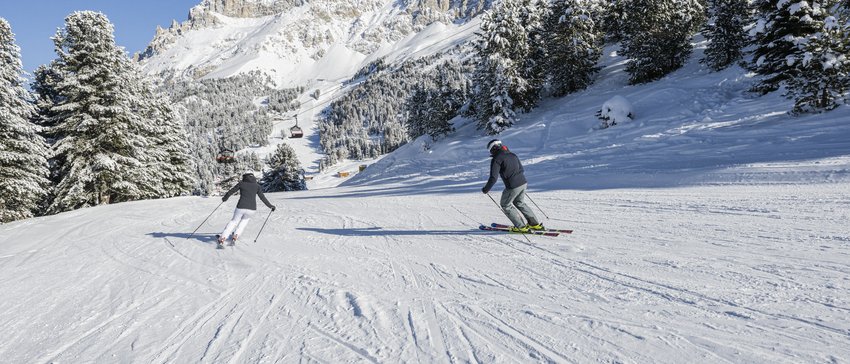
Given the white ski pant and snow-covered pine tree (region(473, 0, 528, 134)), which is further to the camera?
snow-covered pine tree (region(473, 0, 528, 134))

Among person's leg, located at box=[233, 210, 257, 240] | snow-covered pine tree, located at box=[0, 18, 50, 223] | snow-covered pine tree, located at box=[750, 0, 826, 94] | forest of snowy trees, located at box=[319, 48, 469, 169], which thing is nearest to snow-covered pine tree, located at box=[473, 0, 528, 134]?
forest of snowy trees, located at box=[319, 48, 469, 169]

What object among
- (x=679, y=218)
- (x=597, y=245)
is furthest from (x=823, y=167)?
(x=597, y=245)

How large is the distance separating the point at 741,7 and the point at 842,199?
2464 centimetres

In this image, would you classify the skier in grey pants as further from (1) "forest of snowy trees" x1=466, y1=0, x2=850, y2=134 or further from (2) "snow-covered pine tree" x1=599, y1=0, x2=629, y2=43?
(2) "snow-covered pine tree" x1=599, y1=0, x2=629, y2=43

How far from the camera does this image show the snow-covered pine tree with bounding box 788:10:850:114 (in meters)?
14.7

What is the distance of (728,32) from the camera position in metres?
26.8

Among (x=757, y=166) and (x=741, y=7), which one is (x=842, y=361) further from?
(x=741, y=7)

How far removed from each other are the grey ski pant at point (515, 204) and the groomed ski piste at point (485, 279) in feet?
1.65

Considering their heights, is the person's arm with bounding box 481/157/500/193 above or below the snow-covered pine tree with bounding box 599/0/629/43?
below

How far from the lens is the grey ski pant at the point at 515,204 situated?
778 centimetres

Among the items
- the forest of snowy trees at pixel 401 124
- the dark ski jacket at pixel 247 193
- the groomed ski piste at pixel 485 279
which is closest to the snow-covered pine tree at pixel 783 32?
the groomed ski piste at pixel 485 279

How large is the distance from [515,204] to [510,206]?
0.15m

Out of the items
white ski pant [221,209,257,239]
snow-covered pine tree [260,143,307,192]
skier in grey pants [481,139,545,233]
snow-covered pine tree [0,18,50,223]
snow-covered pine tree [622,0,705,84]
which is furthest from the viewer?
snow-covered pine tree [260,143,307,192]

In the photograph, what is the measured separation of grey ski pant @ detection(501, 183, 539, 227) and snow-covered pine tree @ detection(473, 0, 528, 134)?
2322 centimetres
